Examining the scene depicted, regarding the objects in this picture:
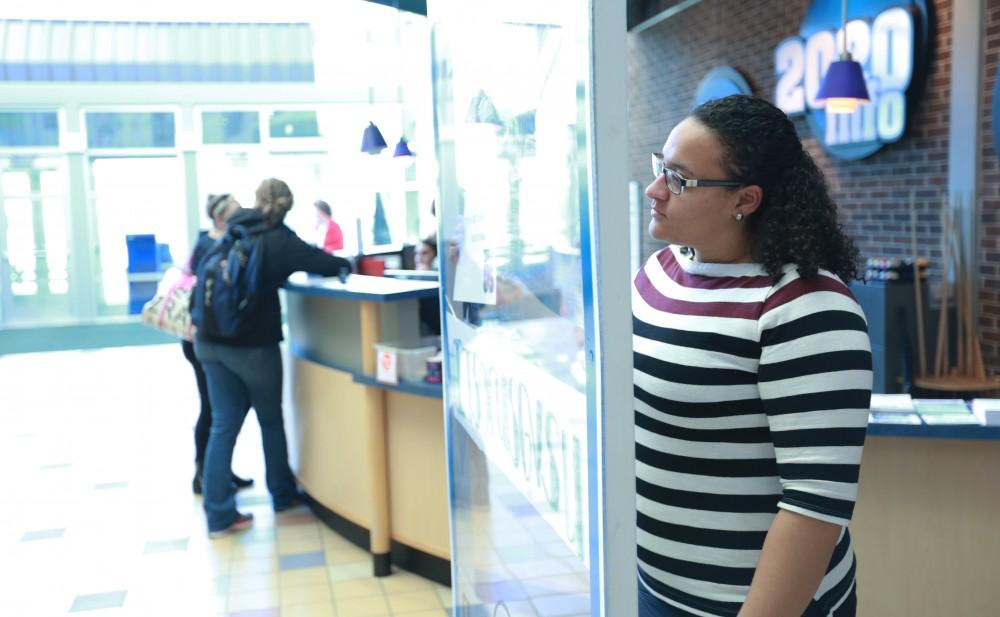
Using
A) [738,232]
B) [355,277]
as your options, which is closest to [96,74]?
[355,277]

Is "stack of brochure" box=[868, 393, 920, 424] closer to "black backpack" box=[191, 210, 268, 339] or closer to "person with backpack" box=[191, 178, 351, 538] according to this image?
"person with backpack" box=[191, 178, 351, 538]

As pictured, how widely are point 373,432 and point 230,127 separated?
10.6 m

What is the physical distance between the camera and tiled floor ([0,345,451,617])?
12.1 ft

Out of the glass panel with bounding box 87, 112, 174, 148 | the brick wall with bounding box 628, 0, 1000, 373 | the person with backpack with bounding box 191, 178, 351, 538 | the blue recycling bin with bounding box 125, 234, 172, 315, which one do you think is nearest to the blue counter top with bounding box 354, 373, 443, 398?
the person with backpack with bounding box 191, 178, 351, 538

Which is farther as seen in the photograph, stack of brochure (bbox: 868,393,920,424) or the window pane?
the window pane

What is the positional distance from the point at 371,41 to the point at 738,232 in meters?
13.2

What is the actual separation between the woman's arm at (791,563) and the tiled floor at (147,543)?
2632 mm

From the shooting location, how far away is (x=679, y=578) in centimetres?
126

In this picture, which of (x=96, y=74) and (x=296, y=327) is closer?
(x=296, y=327)

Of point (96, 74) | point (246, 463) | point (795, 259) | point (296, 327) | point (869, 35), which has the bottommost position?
point (246, 463)

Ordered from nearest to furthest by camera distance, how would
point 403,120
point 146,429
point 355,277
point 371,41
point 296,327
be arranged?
point 355,277
point 296,327
point 146,429
point 371,41
point 403,120

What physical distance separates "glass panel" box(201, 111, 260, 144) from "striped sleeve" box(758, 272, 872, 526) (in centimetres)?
1327

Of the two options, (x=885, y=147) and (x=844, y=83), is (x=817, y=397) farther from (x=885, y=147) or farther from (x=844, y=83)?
(x=885, y=147)

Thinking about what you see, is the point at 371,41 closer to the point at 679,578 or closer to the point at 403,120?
the point at 403,120
